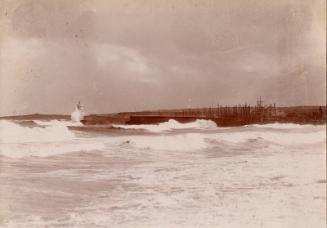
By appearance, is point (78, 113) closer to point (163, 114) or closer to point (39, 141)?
point (39, 141)

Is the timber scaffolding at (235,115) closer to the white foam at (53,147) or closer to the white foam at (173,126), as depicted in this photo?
the white foam at (173,126)

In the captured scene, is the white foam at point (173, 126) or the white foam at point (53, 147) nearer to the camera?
the white foam at point (53, 147)

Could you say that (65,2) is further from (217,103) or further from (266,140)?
(266,140)

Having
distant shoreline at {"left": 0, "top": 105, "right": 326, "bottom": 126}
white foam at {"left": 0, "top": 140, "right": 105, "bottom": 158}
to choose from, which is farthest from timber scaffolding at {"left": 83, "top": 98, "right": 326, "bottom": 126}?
white foam at {"left": 0, "top": 140, "right": 105, "bottom": 158}

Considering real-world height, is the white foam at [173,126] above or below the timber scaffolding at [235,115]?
below

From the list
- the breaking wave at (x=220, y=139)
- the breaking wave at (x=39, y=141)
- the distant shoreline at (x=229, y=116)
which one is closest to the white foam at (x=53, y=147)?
the breaking wave at (x=39, y=141)

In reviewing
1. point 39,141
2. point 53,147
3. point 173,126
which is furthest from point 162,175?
point 39,141

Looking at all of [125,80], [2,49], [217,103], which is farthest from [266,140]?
[2,49]

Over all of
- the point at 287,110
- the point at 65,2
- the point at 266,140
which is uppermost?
the point at 65,2
